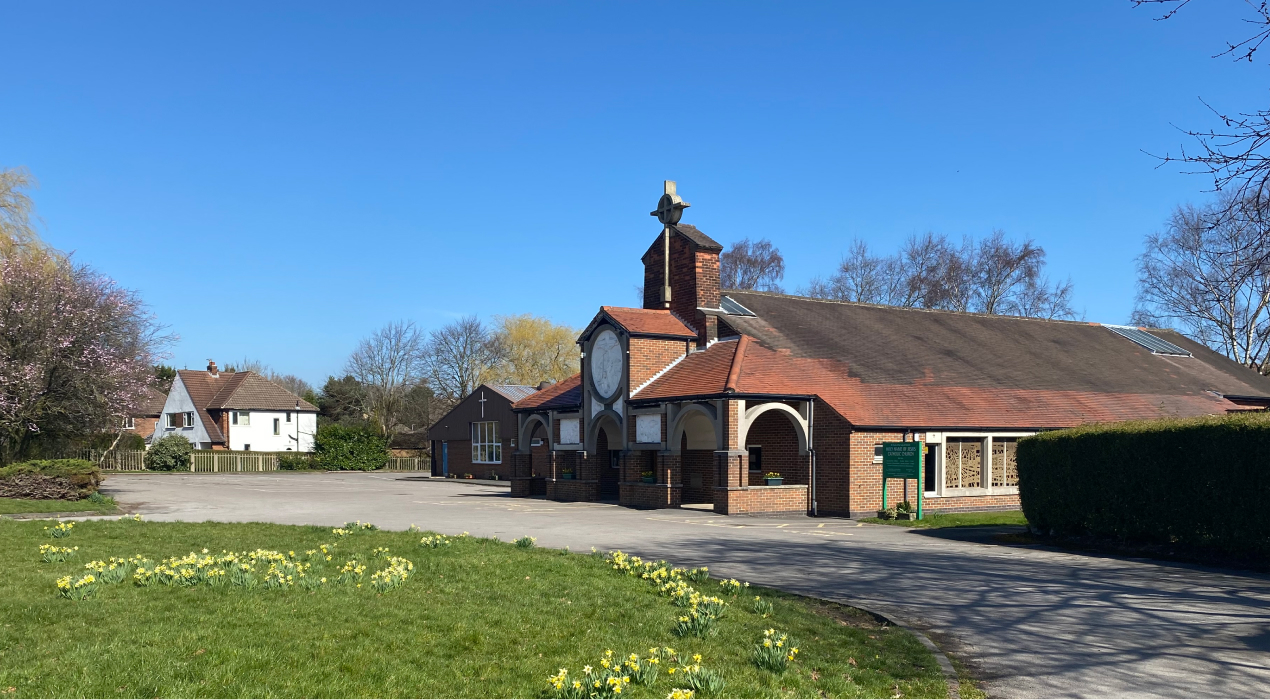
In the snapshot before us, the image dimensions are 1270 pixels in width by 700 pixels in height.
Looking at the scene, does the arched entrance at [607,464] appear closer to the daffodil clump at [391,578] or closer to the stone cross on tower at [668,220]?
the stone cross on tower at [668,220]

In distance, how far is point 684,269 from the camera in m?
31.6

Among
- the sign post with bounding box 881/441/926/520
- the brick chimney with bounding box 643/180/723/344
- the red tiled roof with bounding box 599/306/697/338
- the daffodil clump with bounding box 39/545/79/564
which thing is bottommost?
the daffodil clump with bounding box 39/545/79/564

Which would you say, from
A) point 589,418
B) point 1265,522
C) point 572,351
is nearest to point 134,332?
point 589,418

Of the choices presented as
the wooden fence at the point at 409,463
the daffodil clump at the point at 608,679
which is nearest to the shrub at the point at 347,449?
the wooden fence at the point at 409,463

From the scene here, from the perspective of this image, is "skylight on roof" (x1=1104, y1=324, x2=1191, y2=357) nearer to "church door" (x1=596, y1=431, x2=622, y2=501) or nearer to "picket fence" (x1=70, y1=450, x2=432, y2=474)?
"church door" (x1=596, y1=431, x2=622, y2=501)

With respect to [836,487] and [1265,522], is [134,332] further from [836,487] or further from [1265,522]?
[1265,522]

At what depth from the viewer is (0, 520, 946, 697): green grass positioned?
6.86m

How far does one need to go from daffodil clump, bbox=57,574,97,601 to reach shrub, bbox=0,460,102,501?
743 inches

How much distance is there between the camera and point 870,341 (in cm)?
3247

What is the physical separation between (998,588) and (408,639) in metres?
7.84

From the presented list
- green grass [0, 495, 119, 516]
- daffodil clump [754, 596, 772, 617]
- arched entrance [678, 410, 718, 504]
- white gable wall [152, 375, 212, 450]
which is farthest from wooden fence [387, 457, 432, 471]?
daffodil clump [754, 596, 772, 617]

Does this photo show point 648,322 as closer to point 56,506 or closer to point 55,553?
point 56,506

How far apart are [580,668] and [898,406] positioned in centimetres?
2158

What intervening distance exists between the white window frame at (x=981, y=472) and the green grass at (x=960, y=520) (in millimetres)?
1352
